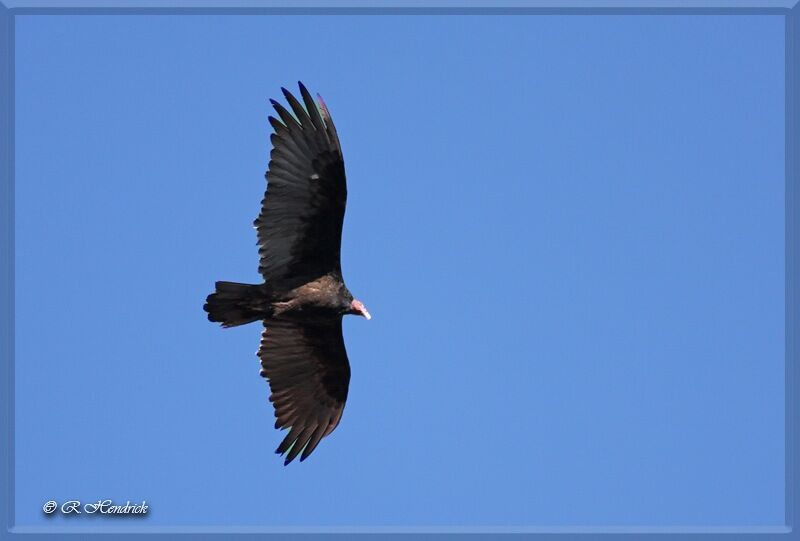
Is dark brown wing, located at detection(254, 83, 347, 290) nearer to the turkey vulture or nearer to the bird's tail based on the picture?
the turkey vulture

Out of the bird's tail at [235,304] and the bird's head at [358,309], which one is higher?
the bird's head at [358,309]

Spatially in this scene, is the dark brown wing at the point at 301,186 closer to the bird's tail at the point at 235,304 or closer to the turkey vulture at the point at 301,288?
the turkey vulture at the point at 301,288

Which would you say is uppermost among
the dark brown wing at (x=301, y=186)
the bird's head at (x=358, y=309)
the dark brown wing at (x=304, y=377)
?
the dark brown wing at (x=301, y=186)

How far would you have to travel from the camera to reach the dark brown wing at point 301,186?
32.6ft

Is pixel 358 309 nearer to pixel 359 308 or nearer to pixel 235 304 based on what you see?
pixel 359 308

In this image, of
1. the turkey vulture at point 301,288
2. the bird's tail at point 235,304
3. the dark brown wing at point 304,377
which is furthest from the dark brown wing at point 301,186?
the dark brown wing at point 304,377

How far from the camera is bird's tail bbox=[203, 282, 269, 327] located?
9875mm

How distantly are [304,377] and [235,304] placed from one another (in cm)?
148

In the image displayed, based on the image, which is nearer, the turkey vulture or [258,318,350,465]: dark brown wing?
the turkey vulture

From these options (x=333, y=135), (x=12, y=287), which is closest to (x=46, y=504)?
(x=12, y=287)

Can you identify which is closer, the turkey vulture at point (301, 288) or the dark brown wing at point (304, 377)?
the turkey vulture at point (301, 288)

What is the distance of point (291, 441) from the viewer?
10.9m

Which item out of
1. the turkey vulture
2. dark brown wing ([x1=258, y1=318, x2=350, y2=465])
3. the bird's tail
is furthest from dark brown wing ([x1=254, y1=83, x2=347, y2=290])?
dark brown wing ([x1=258, y1=318, x2=350, y2=465])

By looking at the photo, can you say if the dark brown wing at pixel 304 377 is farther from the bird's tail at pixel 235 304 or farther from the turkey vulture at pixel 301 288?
the bird's tail at pixel 235 304
